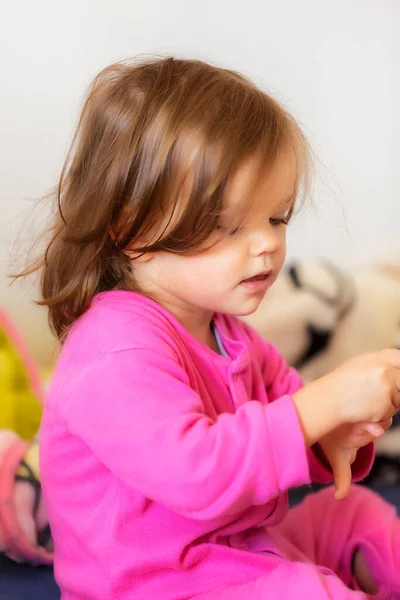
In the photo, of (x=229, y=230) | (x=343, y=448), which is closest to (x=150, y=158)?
(x=229, y=230)

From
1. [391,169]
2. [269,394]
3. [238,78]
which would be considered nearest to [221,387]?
[269,394]

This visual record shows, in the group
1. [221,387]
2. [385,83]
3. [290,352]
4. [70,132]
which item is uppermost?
[385,83]

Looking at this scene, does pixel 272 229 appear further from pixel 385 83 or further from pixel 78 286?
pixel 385 83

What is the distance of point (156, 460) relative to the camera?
24.6 inches

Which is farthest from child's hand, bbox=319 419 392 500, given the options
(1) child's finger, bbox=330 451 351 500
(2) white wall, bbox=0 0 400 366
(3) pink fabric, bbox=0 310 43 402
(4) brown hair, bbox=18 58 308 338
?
(2) white wall, bbox=0 0 400 366

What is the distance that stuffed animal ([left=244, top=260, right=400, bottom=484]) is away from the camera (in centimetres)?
114

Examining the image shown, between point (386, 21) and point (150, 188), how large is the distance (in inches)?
32.7

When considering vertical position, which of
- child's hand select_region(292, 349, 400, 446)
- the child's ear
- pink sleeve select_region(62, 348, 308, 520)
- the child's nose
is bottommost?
pink sleeve select_region(62, 348, 308, 520)

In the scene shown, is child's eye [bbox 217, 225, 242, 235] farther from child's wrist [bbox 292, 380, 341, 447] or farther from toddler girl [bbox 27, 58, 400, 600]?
child's wrist [bbox 292, 380, 341, 447]

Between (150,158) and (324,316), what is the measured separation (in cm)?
54

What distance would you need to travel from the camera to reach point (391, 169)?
1.40 m

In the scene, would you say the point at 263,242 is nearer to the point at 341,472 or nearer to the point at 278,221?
the point at 278,221

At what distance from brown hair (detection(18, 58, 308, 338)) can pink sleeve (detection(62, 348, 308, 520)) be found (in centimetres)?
13

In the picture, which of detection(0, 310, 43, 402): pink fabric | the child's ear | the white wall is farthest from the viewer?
the white wall
